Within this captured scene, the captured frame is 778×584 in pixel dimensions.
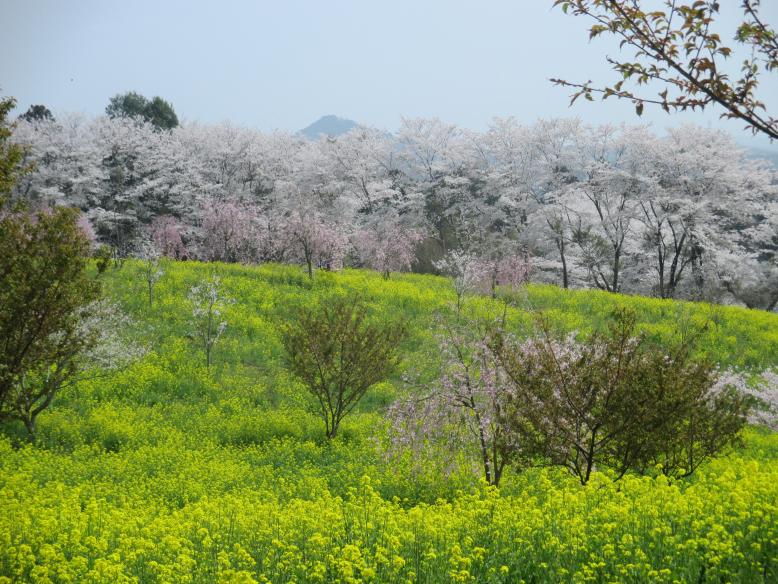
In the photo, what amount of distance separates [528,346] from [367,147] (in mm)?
45421

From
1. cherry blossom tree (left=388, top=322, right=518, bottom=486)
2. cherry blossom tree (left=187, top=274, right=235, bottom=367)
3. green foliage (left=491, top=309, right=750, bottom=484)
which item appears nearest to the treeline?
cherry blossom tree (left=187, top=274, right=235, bottom=367)

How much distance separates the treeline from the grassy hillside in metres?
9.95

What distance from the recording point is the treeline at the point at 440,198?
3984 centimetres

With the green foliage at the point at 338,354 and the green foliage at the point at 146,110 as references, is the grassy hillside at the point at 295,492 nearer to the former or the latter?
the green foliage at the point at 338,354

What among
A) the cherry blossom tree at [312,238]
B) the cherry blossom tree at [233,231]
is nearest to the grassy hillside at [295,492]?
the cherry blossom tree at [312,238]

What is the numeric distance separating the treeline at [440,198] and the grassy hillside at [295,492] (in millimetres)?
9949

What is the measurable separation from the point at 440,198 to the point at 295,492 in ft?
141

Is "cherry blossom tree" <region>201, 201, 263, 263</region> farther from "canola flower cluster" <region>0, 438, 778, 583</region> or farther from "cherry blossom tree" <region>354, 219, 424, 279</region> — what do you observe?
"canola flower cluster" <region>0, 438, 778, 583</region>

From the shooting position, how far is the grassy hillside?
21.4ft

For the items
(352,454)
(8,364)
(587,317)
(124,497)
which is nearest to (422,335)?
(587,317)

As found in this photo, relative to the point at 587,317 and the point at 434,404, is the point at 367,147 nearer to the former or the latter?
the point at 587,317

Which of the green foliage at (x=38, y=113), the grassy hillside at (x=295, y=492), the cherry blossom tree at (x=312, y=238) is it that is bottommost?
the grassy hillside at (x=295, y=492)

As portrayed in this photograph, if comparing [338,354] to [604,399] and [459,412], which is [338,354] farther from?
[604,399]

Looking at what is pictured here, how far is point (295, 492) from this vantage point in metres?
13.0
